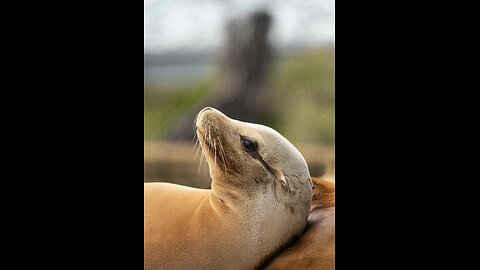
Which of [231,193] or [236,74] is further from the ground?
Result: [236,74]

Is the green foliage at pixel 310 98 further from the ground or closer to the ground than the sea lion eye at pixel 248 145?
further from the ground

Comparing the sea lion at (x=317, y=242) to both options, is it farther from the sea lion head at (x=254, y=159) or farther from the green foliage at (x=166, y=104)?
the green foliage at (x=166, y=104)

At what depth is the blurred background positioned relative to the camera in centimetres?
341

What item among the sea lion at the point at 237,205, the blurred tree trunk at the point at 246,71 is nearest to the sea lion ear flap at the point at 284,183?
the sea lion at the point at 237,205

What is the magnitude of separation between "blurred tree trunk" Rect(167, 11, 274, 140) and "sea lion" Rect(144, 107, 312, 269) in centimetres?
5

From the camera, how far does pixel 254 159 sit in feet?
11.1

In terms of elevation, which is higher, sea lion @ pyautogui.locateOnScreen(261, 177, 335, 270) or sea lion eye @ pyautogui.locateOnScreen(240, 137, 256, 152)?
sea lion eye @ pyautogui.locateOnScreen(240, 137, 256, 152)

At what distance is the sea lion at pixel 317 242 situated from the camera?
10.9 feet

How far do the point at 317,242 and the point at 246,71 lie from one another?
0.79m

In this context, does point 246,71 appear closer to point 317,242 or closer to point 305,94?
point 305,94

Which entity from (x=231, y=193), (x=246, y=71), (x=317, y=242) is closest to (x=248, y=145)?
(x=231, y=193)

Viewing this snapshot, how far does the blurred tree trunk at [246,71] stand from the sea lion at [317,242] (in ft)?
1.37

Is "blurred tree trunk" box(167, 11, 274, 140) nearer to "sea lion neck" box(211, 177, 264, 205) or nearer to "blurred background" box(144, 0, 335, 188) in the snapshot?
"blurred background" box(144, 0, 335, 188)

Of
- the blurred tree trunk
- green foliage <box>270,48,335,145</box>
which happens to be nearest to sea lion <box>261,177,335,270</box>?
green foliage <box>270,48,335,145</box>
